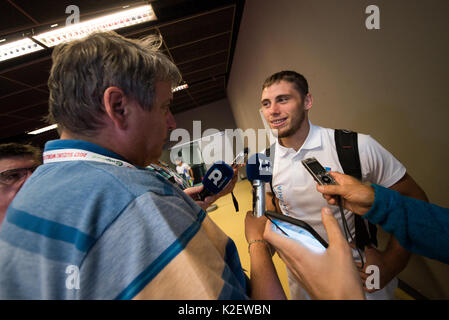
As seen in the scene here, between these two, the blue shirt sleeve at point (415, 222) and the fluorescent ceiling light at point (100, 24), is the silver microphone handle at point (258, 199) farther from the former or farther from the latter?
the fluorescent ceiling light at point (100, 24)

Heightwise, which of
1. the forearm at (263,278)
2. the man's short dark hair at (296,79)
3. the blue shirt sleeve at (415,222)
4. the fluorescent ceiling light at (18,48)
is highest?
the fluorescent ceiling light at (18,48)

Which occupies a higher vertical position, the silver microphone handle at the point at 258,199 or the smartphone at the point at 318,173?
the smartphone at the point at 318,173

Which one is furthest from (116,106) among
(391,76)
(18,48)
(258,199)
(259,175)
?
(18,48)

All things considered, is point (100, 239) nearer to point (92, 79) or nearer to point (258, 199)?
point (92, 79)

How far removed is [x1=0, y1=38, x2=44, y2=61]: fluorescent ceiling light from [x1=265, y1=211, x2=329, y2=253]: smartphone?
355 cm

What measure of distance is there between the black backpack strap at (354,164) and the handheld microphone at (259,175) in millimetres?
486

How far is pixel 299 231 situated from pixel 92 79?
82cm

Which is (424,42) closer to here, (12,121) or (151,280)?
(151,280)

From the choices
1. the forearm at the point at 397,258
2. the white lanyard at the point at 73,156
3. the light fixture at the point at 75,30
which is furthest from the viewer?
the light fixture at the point at 75,30

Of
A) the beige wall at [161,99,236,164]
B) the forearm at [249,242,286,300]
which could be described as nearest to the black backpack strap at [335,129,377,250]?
the forearm at [249,242,286,300]

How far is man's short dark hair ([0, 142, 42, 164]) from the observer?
1.24 m

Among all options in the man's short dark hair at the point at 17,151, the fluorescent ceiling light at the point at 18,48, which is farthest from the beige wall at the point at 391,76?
the fluorescent ceiling light at the point at 18,48

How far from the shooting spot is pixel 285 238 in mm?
558

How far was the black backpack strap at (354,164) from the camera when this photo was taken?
109 cm
